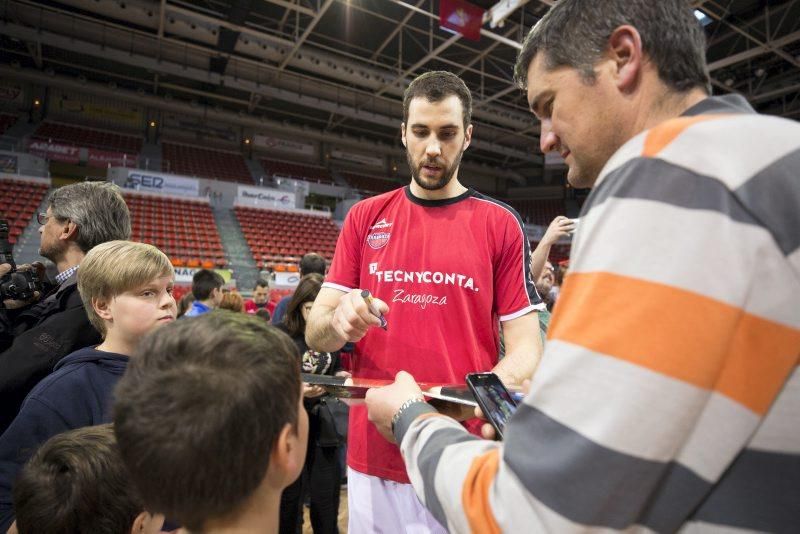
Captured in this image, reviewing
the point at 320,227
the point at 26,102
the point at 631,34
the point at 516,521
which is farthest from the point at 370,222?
the point at 26,102

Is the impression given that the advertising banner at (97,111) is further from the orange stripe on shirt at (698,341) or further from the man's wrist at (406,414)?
the orange stripe on shirt at (698,341)

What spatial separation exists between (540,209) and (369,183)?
8695mm

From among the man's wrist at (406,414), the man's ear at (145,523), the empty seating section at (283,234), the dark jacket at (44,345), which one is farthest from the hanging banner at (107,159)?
the man's wrist at (406,414)

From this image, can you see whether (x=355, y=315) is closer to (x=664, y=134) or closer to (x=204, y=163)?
(x=664, y=134)

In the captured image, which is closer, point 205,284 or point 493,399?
point 493,399

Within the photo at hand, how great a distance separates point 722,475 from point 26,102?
22630 mm

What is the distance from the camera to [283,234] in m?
15.2

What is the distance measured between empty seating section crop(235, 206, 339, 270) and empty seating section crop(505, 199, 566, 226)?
403 inches

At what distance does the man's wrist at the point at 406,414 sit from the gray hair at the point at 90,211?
1899mm

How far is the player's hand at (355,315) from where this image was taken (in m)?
1.22

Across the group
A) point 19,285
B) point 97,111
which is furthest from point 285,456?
point 97,111

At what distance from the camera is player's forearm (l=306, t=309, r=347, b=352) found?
1.48 meters

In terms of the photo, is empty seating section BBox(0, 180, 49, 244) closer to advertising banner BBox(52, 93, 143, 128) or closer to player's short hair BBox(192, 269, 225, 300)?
advertising banner BBox(52, 93, 143, 128)

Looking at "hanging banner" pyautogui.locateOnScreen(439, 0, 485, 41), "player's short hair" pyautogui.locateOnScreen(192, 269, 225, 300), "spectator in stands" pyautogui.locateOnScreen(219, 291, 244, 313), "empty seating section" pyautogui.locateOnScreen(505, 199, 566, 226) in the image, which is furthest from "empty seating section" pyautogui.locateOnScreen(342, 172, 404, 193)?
"spectator in stands" pyautogui.locateOnScreen(219, 291, 244, 313)
